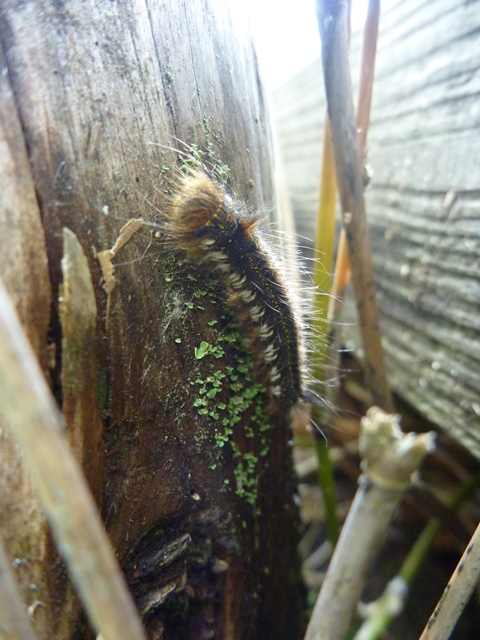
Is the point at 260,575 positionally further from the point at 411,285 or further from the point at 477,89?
the point at 477,89

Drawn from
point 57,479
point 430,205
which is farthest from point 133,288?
point 430,205

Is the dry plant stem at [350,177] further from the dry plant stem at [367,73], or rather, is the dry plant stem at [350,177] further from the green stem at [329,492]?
the green stem at [329,492]

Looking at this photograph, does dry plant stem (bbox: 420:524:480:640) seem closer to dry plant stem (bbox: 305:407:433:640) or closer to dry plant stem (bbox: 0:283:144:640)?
dry plant stem (bbox: 305:407:433:640)

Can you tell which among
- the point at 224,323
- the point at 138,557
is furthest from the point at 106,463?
the point at 224,323

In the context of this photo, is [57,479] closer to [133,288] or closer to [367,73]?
[133,288]

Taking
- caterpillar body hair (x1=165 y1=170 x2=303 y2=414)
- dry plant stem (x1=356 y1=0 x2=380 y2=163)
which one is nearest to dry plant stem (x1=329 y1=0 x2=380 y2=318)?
dry plant stem (x1=356 y1=0 x2=380 y2=163)

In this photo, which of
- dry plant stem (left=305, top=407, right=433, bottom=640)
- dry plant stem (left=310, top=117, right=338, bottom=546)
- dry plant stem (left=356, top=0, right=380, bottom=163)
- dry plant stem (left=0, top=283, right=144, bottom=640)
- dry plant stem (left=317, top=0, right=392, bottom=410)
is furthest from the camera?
dry plant stem (left=310, top=117, right=338, bottom=546)
